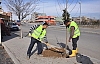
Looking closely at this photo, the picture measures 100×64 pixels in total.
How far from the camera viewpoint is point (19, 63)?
6.77m

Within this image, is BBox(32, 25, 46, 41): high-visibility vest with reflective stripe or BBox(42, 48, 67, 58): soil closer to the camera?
BBox(32, 25, 46, 41): high-visibility vest with reflective stripe

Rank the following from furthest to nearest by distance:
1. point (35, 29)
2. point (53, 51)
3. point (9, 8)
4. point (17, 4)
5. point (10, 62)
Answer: point (9, 8) → point (17, 4) → point (53, 51) → point (35, 29) → point (10, 62)

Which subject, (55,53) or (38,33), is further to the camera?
(55,53)

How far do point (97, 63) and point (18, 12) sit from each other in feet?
40.3

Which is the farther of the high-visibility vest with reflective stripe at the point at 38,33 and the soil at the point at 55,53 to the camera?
the soil at the point at 55,53

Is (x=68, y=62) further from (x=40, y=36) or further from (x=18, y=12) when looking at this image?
(x=18, y=12)

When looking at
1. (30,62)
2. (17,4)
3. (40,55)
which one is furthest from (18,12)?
(30,62)

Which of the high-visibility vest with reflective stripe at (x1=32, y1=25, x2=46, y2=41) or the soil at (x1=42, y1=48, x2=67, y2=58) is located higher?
the high-visibility vest with reflective stripe at (x1=32, y1=25, x2=46, y2=41)

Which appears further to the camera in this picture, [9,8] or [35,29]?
[9,8]

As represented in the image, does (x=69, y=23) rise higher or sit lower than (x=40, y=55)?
higher

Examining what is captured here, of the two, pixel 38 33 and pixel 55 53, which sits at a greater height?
pixel 38 33

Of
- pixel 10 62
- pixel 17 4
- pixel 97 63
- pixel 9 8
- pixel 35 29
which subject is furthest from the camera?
pixel 9 8

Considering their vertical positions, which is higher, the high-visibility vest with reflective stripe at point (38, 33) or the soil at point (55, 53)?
the high-visibility vest with reflective stripe at point (38, 33)

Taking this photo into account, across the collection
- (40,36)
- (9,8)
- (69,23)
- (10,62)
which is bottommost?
(10,62)
